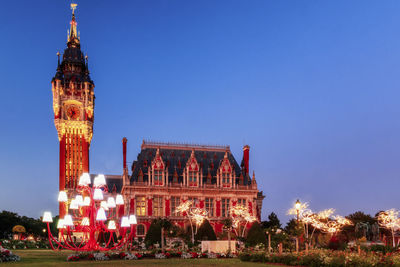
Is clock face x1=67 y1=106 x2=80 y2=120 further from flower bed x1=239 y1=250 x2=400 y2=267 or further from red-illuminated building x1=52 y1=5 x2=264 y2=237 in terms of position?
flower bed x1=239 y1=250 x2=400 y2=267

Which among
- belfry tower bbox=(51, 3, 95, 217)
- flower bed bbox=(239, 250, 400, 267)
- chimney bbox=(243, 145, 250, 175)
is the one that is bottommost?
flower bed bbox=(239, 250, 400, 267)

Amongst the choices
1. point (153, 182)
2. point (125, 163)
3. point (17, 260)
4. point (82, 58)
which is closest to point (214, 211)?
point (153, 182)

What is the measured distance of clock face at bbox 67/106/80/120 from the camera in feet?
378

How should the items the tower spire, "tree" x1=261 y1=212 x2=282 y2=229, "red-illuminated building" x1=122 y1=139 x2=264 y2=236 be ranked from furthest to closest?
the tower spire, "tree" x1=261 y1=212 x2=282 y2=229, "red-illuminated building" x1=122 y1=139 x2=264 y2=236

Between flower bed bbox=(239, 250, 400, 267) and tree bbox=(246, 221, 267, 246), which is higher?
flower bed bbox=(239, 250, 400, 267)

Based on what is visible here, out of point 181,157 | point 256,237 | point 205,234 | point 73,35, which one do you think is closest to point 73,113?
point 73,35

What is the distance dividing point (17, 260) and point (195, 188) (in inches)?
1729

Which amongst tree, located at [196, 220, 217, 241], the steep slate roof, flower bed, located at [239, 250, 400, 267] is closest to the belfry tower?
the steep slate roof

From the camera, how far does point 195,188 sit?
71688 millimetres

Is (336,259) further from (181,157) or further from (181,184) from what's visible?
(181,157)

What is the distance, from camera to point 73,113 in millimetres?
115938

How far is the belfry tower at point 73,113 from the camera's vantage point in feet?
362

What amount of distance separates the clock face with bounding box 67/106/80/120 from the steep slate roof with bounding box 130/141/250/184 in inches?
1716

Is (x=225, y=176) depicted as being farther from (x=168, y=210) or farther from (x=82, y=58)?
(x=82, y=58)
